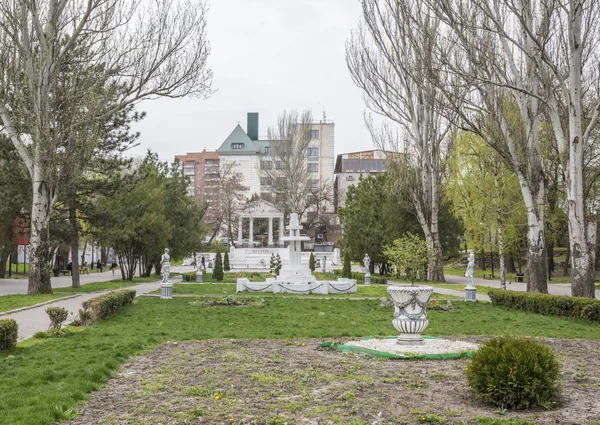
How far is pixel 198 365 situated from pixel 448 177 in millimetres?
31723

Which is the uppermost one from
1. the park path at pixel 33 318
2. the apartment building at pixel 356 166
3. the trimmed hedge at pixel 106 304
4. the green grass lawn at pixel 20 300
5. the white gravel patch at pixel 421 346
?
the apartment building at pixel 356 166

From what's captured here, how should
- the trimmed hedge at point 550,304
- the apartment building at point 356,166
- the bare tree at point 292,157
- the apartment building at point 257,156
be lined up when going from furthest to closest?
the apartment building at point 356,166 → the apartment building at point 257,156 → the bare tree at point 292,157 → the trimmed hedge at point 550,304

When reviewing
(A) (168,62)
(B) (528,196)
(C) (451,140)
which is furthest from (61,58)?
(C) (451,140)

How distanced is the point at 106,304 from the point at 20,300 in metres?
5.98

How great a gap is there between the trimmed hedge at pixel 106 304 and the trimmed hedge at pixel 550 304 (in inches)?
463

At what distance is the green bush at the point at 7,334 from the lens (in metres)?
9.84

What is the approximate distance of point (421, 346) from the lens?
405 inches

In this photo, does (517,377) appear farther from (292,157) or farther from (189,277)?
(292,157)

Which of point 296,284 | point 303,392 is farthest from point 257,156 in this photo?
point 303,392

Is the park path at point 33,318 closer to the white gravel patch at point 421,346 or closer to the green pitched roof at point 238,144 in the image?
the white gravel patch at point 421,346

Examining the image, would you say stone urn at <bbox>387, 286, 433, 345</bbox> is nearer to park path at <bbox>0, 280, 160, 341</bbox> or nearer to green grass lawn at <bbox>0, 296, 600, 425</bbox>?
green grass lawn at <bbox>0, 296, 600, 425</bbox>

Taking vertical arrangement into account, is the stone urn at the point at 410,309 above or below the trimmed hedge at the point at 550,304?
above

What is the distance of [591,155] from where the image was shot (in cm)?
2894

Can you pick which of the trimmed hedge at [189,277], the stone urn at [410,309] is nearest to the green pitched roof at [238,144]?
the trimmed hedge at [189,277]
